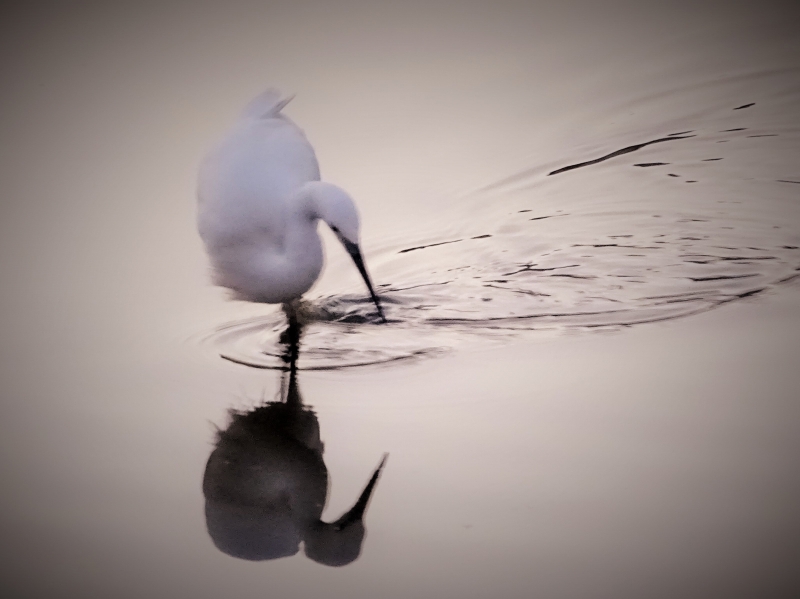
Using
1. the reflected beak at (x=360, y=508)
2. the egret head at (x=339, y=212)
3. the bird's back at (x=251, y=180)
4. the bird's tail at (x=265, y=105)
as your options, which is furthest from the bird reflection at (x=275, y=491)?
the bird's tail at (x=265, y=105)

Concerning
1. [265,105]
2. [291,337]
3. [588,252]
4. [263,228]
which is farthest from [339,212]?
[588,252]

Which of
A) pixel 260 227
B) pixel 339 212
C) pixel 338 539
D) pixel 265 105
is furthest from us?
pixel 265 105

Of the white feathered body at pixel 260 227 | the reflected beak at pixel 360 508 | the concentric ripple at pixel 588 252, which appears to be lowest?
the reflected beak at pixel 360 508

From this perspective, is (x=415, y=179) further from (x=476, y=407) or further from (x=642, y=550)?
(x=642, y=550)

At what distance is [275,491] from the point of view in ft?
4.66

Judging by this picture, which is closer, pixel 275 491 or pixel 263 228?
pixel 275 491

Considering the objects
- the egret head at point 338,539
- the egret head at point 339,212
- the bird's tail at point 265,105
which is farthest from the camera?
the bird's tail at point 265,105

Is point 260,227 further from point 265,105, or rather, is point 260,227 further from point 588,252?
point 588,252

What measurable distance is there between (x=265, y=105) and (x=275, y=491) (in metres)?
1.14

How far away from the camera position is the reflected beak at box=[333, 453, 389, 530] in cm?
135

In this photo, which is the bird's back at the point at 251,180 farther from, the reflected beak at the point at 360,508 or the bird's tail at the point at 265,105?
the reflected beak at the point at 360,508

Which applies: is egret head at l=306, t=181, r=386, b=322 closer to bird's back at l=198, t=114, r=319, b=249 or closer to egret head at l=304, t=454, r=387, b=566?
bird's back at l=198, t=114, r=319, b=249

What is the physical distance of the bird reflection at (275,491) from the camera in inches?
52.0

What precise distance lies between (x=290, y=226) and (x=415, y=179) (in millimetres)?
811
